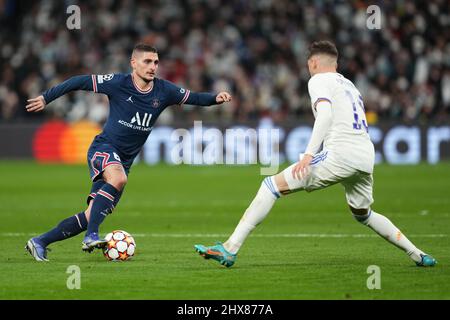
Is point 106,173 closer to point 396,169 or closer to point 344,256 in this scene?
point 344,256

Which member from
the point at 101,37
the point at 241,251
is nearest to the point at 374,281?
the point at 241,251

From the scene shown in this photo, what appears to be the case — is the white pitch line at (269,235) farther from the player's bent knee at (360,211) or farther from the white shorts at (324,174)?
the white shorts at (324,174)

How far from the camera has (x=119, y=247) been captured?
10008 millimetres

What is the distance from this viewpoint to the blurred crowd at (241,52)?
2778cm

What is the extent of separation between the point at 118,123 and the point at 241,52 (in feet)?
63.5

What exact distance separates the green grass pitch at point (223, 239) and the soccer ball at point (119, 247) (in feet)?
0.41

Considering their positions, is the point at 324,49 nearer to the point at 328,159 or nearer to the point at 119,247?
the point at 328,159

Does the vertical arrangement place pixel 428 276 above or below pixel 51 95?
below

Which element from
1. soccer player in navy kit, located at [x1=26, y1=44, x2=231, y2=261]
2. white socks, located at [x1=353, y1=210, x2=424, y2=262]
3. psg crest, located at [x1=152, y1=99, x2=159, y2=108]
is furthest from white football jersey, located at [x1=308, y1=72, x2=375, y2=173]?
psg crest, located at [x1=152, y1=99, x2=159, y2=108]

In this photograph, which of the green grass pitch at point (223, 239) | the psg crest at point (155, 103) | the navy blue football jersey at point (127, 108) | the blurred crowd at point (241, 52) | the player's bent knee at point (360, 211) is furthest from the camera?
the blurred crowd at point (241, 52)

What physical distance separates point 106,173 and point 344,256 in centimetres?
270

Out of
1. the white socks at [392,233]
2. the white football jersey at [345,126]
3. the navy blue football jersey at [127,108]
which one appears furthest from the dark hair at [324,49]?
the white socks at [392,233]


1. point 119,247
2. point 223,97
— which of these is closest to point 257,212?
point 223,97

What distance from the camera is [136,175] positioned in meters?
23.6
